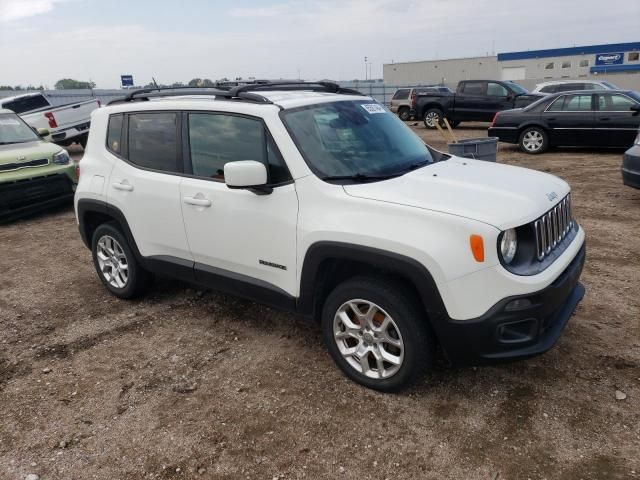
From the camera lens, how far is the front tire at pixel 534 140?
1206 cm

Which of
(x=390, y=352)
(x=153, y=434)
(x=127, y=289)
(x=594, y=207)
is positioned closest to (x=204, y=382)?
(x=153, y=434)

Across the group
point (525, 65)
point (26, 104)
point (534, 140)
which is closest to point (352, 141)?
point (534, 140)

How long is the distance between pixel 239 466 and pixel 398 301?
1263 mm

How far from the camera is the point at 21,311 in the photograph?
4.85m

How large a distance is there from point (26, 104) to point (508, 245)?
16.2m

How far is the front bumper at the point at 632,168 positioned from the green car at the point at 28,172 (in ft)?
28.0

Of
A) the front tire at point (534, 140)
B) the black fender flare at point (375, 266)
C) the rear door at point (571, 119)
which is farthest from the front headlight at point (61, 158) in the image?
the rear door at point (571, 119)

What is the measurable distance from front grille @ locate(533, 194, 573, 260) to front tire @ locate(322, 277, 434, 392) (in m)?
0.80

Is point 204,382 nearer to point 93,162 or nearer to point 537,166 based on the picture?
point 93,162

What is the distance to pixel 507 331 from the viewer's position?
112 inches

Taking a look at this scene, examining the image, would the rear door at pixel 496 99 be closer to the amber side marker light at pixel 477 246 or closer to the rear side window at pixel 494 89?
the rear side window at pixel 494 89

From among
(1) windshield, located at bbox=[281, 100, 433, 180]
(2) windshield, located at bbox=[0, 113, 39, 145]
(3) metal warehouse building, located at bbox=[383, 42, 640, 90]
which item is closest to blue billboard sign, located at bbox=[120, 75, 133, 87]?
(2) windshield, located at bbox=[0, 113, 39, 145]

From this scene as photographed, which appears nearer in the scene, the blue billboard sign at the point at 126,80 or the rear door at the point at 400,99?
the rear door at the point at 400,99

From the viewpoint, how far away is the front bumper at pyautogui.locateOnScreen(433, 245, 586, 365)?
2.75 metres
